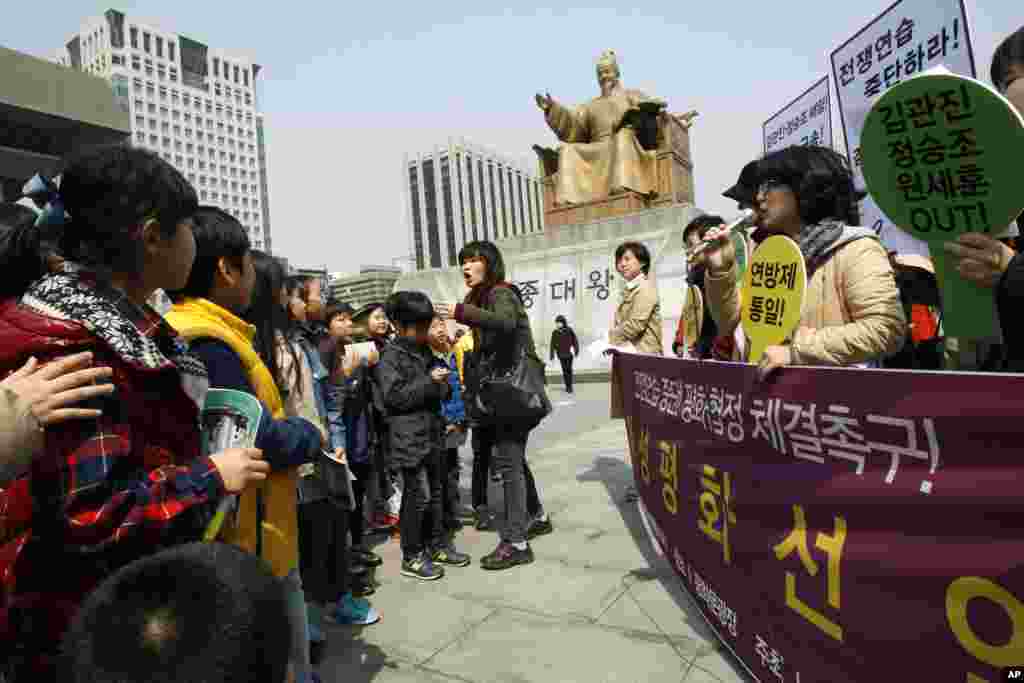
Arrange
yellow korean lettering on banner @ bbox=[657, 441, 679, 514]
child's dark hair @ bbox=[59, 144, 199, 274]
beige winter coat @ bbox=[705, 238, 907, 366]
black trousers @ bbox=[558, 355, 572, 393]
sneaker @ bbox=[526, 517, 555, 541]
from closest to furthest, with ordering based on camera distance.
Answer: child's dark hair @ bbox=[59, 144, 199, 274], beige winter coat @ bbox=[705, 238, 907, 366], yellow korean lettering on banner @ bbox=[657, 441, 679, 514], sneaker @ bbox=[526, 517, 555, 541], black trousers @ bbox=[558, 355, 572, 393]

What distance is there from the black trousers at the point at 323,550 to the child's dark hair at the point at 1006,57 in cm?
243

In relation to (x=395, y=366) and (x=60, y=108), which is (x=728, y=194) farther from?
(x=60, y=108)

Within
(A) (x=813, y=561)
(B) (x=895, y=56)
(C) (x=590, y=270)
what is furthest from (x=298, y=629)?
(C) (x=590, y=270)

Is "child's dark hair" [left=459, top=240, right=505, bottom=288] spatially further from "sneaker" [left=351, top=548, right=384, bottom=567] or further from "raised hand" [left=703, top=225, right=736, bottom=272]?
"sneaker" [left=351, top=548, right=384, bottom=567]

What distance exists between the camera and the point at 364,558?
123 inches

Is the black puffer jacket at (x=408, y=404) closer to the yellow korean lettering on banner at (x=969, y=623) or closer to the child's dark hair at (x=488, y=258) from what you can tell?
the child's dark hair at (x=488, y=258)

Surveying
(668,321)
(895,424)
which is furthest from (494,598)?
(668,321)

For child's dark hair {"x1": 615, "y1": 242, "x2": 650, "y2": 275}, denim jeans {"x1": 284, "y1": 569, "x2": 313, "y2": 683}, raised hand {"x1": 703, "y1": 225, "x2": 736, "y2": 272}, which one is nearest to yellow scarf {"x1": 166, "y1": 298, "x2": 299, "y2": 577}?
denim jeans {"x1": 284, "y1": 569, "x2": 313, "y2": 683}

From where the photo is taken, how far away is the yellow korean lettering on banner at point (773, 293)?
5.88 ft

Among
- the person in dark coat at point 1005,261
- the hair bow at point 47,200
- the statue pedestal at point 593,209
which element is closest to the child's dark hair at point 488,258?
the person in dark coat at point 1005,261

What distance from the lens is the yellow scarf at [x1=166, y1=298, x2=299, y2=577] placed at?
143cm

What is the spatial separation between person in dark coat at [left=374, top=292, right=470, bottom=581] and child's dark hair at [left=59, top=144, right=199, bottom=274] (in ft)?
6.23

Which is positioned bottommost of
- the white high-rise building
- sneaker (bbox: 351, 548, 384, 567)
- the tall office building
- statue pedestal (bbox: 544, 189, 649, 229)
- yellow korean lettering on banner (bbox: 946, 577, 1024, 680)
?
sneaker (bbox: 351, 548, 384, 567)

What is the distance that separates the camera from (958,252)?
1423 mm
